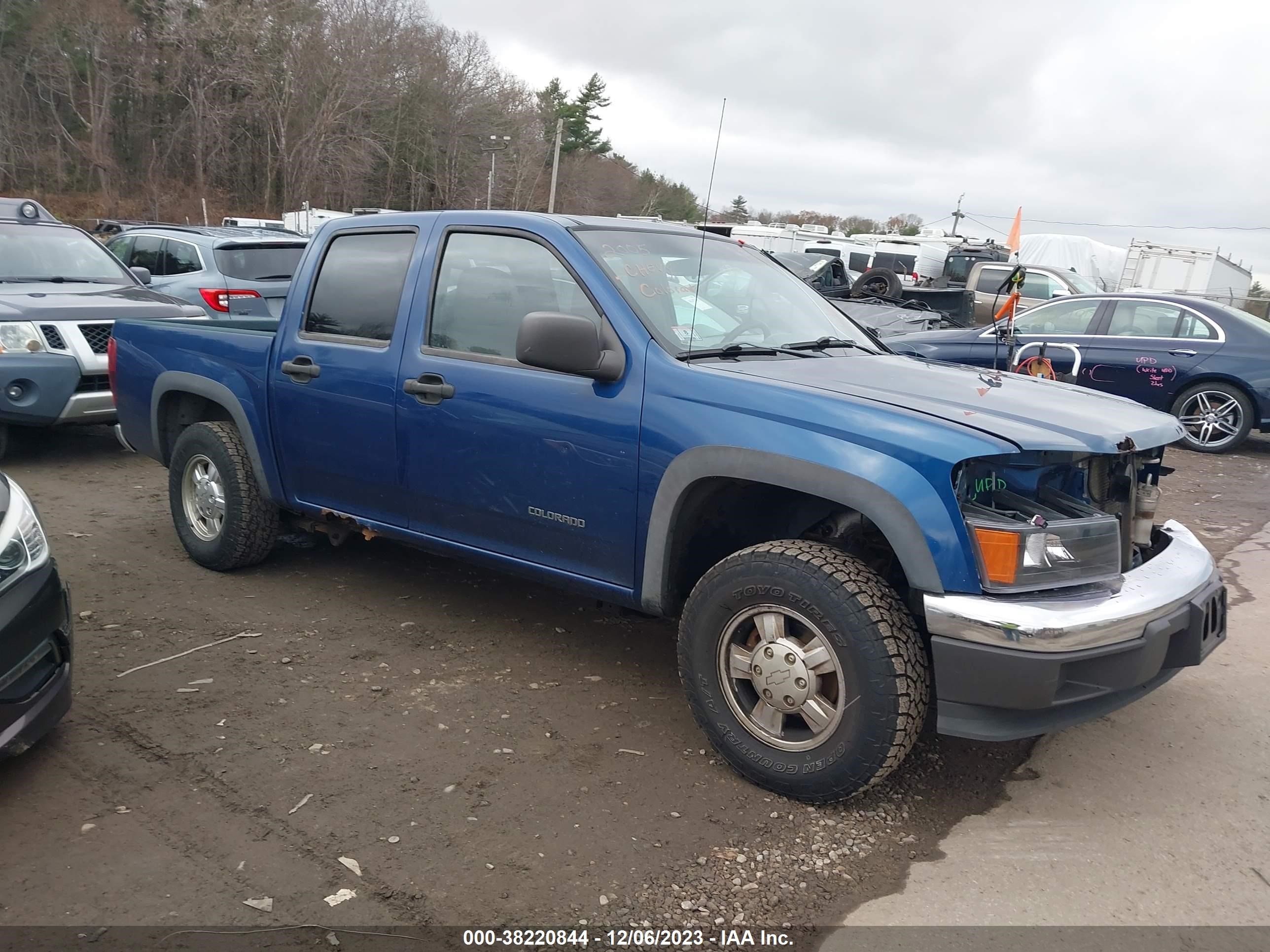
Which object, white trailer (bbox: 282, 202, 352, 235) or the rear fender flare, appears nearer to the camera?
the rear fender flare

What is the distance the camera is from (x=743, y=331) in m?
3.86

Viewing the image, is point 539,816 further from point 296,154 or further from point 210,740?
point 296,154

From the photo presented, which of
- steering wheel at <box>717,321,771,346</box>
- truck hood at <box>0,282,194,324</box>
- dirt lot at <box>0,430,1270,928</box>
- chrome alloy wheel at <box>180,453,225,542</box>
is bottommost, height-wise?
dirt lot at <box>0,430,1270,928</box>

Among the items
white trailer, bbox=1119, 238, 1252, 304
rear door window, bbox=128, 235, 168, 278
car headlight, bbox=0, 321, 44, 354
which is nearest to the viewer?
car headlight, bbox=0, 321, 44, 354

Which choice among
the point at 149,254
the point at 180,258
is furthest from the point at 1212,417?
the point at 149,254

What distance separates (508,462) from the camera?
3750 mm

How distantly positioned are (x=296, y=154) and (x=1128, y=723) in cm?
4994

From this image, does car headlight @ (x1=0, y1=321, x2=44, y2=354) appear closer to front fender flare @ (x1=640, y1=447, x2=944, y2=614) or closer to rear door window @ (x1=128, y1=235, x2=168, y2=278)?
rear door window @ (x1=128, y1=235, x2=168, y2=278)

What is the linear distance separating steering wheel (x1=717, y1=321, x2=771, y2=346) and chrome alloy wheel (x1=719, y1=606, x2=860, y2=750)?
1.10 m

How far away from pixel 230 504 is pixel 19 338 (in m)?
3.18

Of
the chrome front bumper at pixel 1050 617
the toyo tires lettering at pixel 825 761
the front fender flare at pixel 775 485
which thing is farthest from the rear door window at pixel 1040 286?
the toyo tires lettering at pixel 825 761

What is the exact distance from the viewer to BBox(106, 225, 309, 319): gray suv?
9859 millimetres

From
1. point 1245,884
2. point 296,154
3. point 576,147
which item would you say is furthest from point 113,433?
point 296,154

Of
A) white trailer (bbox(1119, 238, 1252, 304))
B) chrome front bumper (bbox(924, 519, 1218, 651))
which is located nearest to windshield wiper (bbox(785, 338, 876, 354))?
chrome front bumper (bbox(924, 519, 1218, 651))
